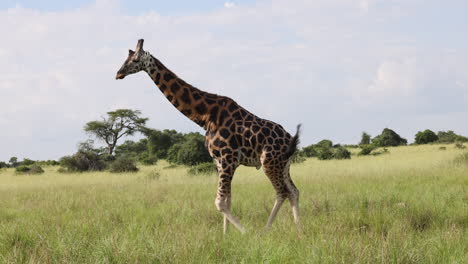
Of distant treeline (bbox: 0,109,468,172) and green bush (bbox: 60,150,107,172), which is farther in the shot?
distant treeline (bbox: 0,109,468,172)

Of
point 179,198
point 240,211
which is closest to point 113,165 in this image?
point 179,198

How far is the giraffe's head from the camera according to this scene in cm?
645

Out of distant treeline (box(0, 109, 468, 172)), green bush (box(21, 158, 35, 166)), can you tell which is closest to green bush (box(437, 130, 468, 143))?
distant treeline (box(0, 109, 468, 172))

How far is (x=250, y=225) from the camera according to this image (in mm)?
7113

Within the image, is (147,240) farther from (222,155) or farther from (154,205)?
(154,205)

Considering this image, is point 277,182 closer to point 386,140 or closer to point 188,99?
point 188,99

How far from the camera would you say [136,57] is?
21.1 ft

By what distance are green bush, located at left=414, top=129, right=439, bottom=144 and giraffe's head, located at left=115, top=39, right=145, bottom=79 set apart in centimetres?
4497

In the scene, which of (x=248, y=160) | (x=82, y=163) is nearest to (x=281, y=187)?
(x=248, y=160)

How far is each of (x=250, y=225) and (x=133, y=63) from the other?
2.94 m

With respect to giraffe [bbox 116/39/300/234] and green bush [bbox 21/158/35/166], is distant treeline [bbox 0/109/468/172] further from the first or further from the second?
giraffe [bbox 116/39/300/234]

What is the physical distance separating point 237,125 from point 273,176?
0.89 meters

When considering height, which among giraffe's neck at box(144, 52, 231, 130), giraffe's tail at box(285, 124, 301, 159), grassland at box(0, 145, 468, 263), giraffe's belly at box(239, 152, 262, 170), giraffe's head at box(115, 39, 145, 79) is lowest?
grassland at box(0, 145, 468, 263)

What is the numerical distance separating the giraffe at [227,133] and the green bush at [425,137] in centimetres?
4388
